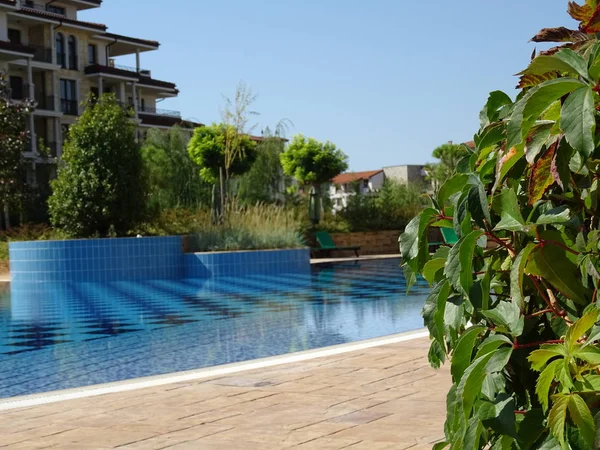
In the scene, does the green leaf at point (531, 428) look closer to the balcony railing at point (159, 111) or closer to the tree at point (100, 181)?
the tree at point (100, 181)

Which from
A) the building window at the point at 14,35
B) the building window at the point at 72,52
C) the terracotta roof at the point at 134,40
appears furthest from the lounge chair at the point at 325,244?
the terracotta roof at the point at 134,40

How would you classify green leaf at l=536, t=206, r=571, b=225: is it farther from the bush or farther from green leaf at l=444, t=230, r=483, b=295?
the bush

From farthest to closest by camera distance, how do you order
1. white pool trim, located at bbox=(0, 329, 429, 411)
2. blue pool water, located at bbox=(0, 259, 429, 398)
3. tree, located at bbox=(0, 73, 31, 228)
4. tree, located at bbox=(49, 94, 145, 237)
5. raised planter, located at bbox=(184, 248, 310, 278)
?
tree, located at bbox=(0, 73, 31, 228) → tree, located at bbox=(49, 94, 145, 237) → raised planter, located at bbox=(184, 248, 310, 278) → blue pool water, located at bbox=(0, 259, 429, 398) → white pool trim, located at bbox=(0, 329, 429, 411)

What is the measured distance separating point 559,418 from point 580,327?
11 cm

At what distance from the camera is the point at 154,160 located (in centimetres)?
2891

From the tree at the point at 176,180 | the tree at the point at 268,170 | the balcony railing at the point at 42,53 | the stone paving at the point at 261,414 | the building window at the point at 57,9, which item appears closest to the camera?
the stone paving at the point at 261,414

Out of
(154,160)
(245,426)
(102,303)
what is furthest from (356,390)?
(154,160)

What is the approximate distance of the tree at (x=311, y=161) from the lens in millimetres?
23875

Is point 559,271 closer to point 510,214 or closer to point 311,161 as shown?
point 510,214

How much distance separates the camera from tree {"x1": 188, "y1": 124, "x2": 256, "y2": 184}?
2127 cm

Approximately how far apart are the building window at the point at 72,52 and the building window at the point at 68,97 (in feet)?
2.52

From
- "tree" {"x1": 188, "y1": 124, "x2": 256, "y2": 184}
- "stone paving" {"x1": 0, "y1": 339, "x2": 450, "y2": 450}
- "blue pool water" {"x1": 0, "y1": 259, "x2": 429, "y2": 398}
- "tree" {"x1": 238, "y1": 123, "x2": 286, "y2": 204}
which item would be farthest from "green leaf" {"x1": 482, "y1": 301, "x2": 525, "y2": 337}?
"tree" {"x1": 238, "y1": 123, "x2": 286, "y2": 204}

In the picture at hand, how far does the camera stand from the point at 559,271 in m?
1.16

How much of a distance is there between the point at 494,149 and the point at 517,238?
0.19 meters
